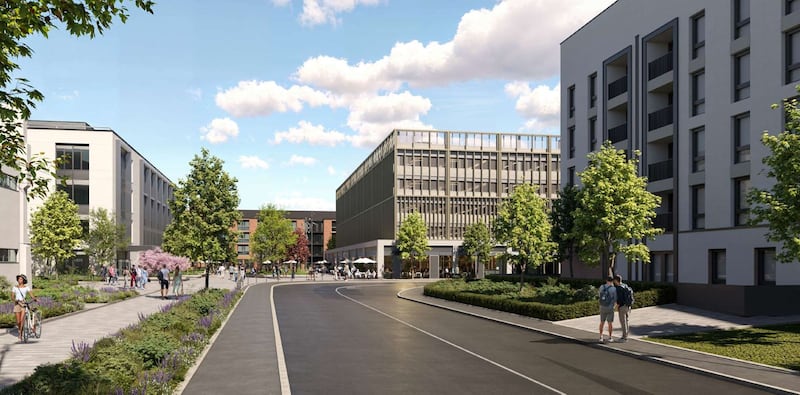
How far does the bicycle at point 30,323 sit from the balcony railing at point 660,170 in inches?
1189

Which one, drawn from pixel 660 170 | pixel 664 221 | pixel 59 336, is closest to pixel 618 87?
pixel 660 170

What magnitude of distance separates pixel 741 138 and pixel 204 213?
30497 millimetres

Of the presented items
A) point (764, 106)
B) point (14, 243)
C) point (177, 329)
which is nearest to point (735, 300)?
point (764, 106)

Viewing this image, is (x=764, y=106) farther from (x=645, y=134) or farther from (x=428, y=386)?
Answer: (x=428, y=386)

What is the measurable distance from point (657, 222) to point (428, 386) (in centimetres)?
2762

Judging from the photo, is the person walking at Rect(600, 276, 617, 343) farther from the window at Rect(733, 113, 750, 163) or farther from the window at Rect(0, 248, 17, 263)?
the window at Rect(0, 248, 17, 263)

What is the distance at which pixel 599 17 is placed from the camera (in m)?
44.7

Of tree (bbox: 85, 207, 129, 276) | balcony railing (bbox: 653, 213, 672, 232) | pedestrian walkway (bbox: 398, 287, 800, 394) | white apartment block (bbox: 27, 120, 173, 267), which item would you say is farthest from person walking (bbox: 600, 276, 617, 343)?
tree (bbox: 85, 207, 129, 276)

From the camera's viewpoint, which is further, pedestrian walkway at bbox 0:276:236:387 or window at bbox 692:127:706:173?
window at bbox 692:127:706:173

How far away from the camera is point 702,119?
3347cm

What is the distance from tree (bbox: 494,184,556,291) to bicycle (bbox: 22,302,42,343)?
28.6 metres

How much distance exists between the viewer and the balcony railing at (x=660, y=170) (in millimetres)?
36969

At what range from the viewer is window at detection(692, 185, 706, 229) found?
111ft

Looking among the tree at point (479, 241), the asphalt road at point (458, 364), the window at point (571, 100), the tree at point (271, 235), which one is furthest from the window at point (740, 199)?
the tree at point (271, 235)
